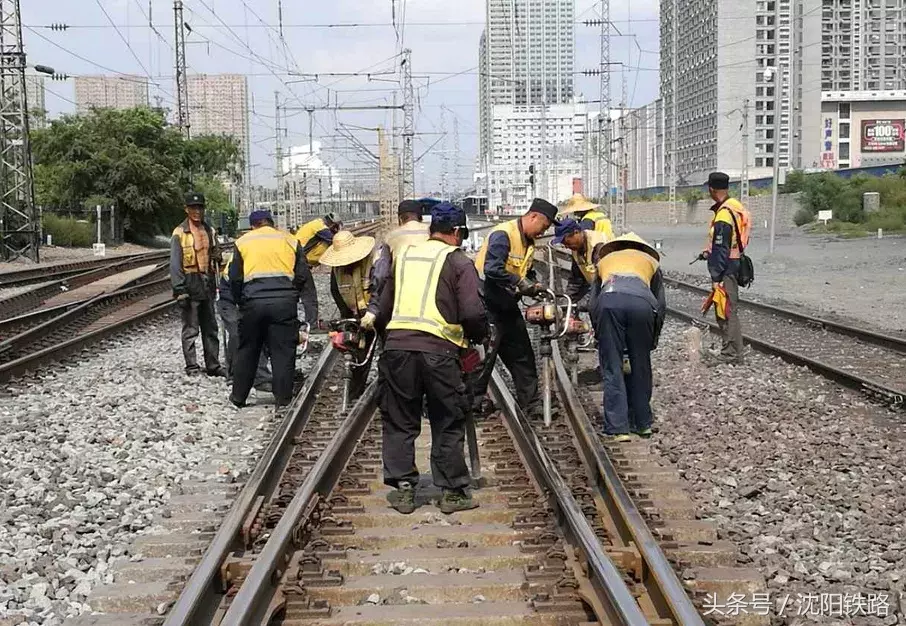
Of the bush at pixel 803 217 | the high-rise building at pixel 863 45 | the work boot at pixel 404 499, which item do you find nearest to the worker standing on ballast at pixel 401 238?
Answer: the work boot at pixel 404 499

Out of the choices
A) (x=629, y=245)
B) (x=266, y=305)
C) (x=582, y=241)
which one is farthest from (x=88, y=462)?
→ (x=582, y=241)

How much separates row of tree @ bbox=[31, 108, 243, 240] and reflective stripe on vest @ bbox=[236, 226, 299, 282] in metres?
42.8

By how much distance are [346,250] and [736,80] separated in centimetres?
10729

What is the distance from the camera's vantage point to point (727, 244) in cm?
1091

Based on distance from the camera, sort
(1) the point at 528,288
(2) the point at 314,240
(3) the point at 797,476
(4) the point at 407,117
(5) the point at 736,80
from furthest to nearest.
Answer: (5) the point at 736,80 → (4) the point at 407,117 → (2) the point at 314,240 → (1) the point at 528,288 → (3) the point at 797,476

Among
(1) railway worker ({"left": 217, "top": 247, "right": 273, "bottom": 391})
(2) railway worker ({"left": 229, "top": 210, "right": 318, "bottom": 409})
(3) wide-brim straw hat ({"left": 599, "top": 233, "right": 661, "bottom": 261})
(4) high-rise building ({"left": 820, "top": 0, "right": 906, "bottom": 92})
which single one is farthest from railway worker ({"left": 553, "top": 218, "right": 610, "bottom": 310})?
(4) high-rise building ({"left": 820, "top": 0, "right": 906, "bottom": 92})

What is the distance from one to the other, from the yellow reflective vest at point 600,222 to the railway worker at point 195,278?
12.9 ft

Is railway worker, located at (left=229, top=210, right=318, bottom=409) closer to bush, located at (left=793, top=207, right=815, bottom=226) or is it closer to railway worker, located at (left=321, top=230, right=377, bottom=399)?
railway worker, located at (left=321, top=230, right=377, bottom=399)

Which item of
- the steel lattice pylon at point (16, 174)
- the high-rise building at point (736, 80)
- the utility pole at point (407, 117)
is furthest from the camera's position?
the high-rise building at point (736, 80)

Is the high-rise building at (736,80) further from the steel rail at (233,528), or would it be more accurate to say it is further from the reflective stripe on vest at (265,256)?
the steel rail at (233,528)

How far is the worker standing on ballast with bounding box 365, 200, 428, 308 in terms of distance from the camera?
8250mm

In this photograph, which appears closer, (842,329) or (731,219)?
(731,219)

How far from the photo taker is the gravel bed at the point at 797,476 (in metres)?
5.03

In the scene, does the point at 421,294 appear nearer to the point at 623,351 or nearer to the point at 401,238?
the point at 623,351
